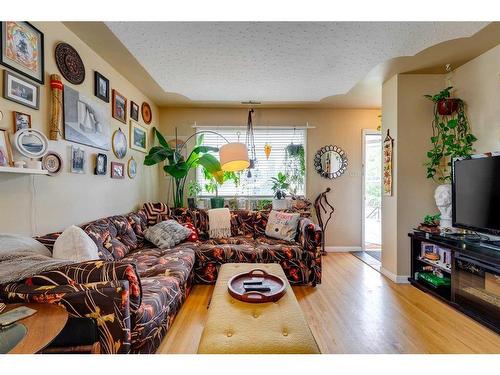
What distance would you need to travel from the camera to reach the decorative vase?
256cm

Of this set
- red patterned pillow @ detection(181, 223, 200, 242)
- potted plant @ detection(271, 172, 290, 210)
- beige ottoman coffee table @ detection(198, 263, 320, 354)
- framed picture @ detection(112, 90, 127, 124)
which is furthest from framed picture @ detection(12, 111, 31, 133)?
potted plant @ detection(271, 172, 290, 210)

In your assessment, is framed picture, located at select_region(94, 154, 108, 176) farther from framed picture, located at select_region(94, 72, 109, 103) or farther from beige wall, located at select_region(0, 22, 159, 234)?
framed picture, located at select_region(94, 72, 109, 103)

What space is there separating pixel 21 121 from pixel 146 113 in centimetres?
221

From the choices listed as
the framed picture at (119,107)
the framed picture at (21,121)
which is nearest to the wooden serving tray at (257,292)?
the framed picture at (21,121)

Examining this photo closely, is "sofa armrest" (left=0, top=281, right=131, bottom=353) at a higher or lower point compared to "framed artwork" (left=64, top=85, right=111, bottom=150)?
lower

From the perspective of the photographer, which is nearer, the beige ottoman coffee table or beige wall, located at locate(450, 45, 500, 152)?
the beige ottoman coffee table

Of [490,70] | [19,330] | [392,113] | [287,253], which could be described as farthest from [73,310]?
[490,70]

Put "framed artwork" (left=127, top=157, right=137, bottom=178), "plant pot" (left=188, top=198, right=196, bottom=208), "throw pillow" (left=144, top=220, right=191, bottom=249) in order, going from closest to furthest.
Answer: "throw pillow" (left=144, top=220, right=191, bottom=249) < "framed artwork" (left=127, top=157, right=137, bottom=178) < "plant pot" (left=188, top=198, right=196, bottom=208)

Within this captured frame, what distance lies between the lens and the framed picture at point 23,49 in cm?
157

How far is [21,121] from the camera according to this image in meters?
1.67

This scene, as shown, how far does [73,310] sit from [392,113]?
3602 millimetres

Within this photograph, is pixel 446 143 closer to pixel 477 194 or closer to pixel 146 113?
pixel 477 194

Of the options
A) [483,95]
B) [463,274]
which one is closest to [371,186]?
[483,95]

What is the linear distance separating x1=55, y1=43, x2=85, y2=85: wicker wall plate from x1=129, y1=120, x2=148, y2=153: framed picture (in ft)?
3.55
